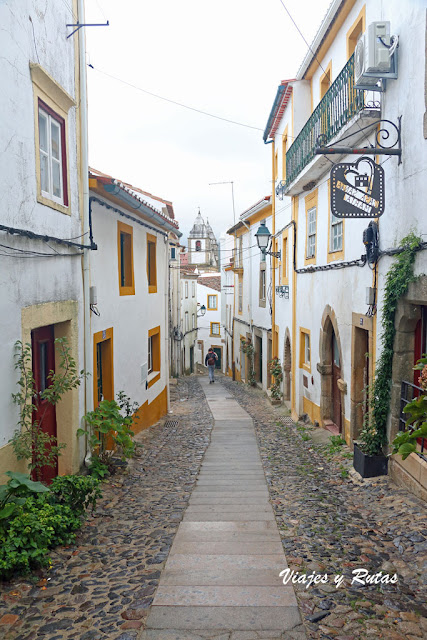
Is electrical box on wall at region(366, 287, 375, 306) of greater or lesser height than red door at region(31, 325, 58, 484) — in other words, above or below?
above

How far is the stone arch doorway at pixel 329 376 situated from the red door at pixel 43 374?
19.3 feet

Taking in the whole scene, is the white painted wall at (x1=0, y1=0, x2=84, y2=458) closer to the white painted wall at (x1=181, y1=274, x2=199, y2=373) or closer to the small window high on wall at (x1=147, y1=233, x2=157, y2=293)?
the small window high on wall at (x1=147, y1=233, x2=157, y2=293)

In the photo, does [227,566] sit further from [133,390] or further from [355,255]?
[133,390]

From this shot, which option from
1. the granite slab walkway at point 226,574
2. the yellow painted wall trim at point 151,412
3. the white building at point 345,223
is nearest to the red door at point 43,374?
the granite slab walkway at point 226,574

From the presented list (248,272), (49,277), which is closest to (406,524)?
(49,277)

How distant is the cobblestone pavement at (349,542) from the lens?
366cm

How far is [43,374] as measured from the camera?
6.61 meters

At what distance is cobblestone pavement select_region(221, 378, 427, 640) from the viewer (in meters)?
3.66

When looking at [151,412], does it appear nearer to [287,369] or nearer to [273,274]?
[287,369]

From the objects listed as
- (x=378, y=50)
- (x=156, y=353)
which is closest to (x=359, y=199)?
(x=378, y=50)

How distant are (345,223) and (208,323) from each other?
127 feet

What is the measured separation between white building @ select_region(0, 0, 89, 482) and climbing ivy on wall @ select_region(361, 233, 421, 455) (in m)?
3.98

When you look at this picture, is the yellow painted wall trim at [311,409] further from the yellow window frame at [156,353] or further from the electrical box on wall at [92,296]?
the electrical box on wall at [92,296]

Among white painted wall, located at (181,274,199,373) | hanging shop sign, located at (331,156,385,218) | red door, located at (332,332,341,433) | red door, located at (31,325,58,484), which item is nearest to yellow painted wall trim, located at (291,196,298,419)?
red door, located at (332,332,341,433)
